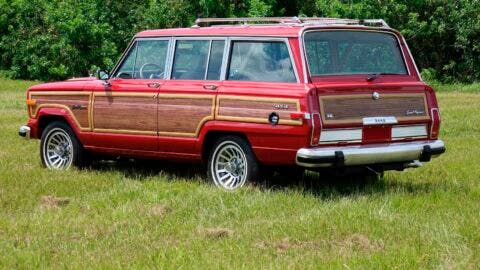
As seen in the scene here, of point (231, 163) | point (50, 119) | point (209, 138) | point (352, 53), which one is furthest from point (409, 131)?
point (50, 119)

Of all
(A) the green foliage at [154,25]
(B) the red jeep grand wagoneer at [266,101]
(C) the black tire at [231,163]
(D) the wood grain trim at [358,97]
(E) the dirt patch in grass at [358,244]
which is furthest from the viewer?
(A) the green foliage at [154,25]

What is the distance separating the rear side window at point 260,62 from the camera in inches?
366

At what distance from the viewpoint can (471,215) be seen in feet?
25.8

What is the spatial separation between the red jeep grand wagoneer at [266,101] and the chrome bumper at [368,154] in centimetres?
1

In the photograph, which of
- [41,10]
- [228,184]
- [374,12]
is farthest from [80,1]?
[228,184]

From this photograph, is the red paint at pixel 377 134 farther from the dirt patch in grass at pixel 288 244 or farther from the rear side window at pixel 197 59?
the dirt patch in grass at pixel 288 244

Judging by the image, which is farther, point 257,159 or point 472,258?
point 257,159

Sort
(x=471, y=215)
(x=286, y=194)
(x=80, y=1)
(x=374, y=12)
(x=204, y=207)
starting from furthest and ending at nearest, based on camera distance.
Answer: (x=80, y=1) → (x=374, y=12) → (x=286, y=194) → (x=204, y=207) → (x=471, y=215)

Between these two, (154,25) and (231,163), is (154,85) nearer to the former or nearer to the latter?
(231,163)

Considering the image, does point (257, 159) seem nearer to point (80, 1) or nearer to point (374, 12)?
point (374, 12)

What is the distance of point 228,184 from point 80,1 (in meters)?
21.9

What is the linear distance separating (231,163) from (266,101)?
36.5 inches

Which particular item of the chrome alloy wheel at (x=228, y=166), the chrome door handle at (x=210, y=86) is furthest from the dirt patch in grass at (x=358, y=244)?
the chrome door handle at (x=210, y=86)

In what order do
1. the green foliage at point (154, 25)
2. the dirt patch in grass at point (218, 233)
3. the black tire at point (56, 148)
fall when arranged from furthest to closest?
the green foliage at point (154, 25) → the black tire at point (56, 148) → the dirt patch in grass at point (218, 233)
